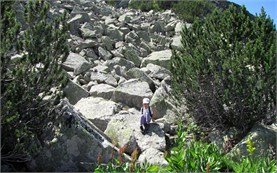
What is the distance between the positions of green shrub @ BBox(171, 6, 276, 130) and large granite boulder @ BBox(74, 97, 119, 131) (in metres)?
1.90

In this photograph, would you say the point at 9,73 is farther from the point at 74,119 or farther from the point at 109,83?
the point at 109,83

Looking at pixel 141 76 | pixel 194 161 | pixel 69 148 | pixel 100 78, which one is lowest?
pixel 100 78

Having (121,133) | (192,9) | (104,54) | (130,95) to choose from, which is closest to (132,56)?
(104,54)

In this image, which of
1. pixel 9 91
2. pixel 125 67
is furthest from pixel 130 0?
pixel 9 91

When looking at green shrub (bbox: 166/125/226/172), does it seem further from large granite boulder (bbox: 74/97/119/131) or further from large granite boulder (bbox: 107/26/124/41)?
large granite boulder (bbox: 107/26/124/41)

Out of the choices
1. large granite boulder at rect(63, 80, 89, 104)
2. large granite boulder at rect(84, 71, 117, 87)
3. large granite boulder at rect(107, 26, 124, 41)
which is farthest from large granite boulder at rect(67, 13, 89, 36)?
large granite boulder at rect(63, 80, 89, 104)

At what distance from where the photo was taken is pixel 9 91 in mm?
7582

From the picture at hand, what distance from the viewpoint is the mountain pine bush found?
25.5 ft

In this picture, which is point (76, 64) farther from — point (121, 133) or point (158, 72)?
point (121, 133)

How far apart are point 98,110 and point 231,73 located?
3616 millimetres

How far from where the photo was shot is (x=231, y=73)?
1123 centimetres

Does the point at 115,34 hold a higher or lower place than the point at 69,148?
lower

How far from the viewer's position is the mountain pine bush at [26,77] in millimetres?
7785

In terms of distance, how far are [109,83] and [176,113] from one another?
111 inches
